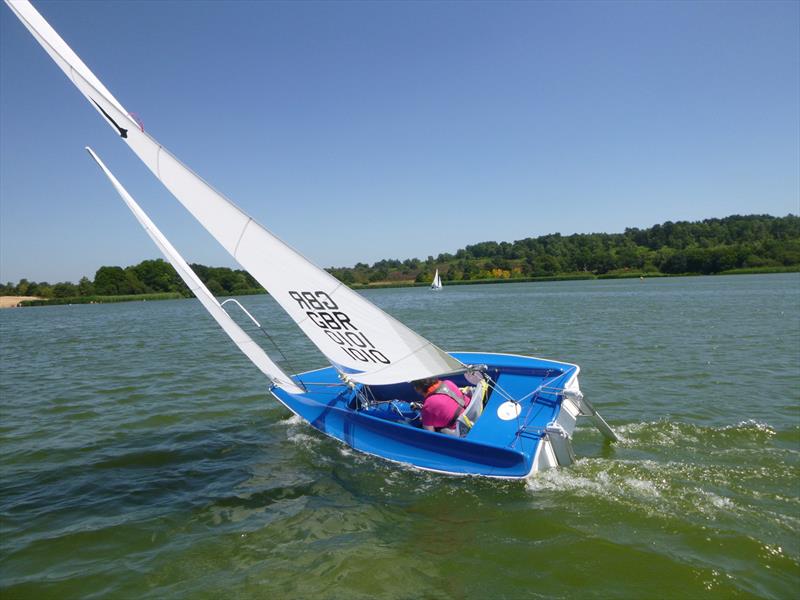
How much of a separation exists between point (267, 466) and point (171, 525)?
1881 millimetres

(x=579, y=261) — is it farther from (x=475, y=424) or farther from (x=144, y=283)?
(x=475, y=424)

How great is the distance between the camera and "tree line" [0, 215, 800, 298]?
88.2m

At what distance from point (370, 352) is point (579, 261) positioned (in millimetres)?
120309

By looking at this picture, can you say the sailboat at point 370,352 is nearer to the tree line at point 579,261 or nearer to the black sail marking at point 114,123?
the black sail marking at point 114,123

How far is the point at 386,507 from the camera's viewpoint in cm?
A: 595

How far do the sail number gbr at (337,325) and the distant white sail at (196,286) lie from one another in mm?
2482

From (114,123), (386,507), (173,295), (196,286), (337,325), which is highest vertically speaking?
(114,123)

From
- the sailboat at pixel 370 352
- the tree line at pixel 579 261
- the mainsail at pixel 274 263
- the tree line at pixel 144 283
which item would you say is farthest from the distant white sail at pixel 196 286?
the tree line at pixel 144 283

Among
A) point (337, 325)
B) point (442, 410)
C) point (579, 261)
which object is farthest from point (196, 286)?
point (579, 261)

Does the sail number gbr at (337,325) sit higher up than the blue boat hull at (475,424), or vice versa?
the sail number gbr at (337,325)

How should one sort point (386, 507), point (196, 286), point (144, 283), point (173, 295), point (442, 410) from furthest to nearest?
point (144, 283) < point (173, 295) < point (196, 286) < point (442, 410) < point (386, 507)

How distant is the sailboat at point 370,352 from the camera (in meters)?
5.81

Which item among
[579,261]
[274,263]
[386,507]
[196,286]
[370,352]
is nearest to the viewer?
[386,507]

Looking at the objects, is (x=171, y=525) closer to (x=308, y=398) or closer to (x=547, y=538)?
(x=308, y=398)
